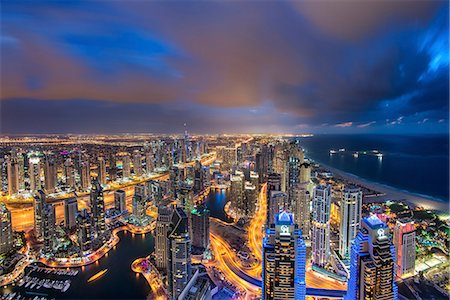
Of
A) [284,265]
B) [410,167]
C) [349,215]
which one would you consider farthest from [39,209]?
[410,167]

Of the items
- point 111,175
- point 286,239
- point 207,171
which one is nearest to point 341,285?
point 286,239

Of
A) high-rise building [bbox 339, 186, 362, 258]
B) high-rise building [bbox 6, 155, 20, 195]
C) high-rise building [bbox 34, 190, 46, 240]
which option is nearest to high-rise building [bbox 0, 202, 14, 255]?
high-rise building [bbox 34, 190, 46, 240]

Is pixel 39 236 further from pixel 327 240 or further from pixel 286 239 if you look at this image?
pixel 327 240

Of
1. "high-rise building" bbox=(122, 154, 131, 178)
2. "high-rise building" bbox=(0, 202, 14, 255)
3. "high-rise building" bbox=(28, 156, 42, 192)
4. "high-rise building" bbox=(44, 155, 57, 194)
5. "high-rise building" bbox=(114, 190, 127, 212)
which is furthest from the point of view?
"high-rise building" bbox=(122, 154, 131, 178)

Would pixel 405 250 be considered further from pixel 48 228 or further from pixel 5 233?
pixel 5 233

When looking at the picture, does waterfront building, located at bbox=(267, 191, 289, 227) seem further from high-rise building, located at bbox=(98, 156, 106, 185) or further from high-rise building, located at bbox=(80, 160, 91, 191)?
high-rise building, located at bbox=(98, 156, 106, 185)

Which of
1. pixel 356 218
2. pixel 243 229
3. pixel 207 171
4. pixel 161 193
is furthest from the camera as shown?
pixel 207 171
